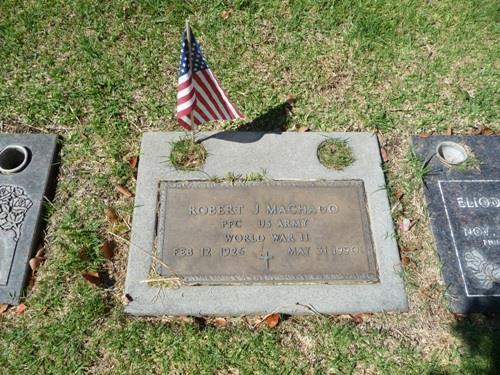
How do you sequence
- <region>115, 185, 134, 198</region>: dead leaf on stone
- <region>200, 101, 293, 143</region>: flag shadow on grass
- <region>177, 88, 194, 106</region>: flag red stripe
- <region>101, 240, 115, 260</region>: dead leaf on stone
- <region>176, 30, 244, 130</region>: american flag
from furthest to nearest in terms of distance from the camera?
<region>200, 101, 293, 143</region>: flag shadow on grass < <region>115, 185, 134, 198</region>: dead leaf on stone < <region>101, 240, 115, 260</region>: dead leaf on stone < <region>177, 88, 194, 106</region>: flag red stripe < <region>176, 30, 244, 130</region>: american flag

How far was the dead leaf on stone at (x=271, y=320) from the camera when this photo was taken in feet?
8.34

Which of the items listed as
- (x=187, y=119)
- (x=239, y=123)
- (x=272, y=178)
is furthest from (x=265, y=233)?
(x=239, y=123)

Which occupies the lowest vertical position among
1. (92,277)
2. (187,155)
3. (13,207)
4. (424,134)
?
(92,277)

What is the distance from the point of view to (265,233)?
2.70 metres

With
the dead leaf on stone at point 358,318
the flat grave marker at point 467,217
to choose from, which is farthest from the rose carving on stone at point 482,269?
the dead leaf on stone at point 358,318

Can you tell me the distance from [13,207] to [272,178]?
1.88 meters

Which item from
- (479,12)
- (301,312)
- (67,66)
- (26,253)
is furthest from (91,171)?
(479,12)

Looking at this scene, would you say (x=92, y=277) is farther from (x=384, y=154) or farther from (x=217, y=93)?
(x=384, y=154)

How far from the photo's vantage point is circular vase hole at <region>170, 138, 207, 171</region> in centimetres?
296

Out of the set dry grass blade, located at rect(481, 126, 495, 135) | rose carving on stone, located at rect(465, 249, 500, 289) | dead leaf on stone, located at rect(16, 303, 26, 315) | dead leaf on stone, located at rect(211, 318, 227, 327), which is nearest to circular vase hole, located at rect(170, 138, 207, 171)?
dead leaf on stone, located at rect(211, 318, 227, 327)

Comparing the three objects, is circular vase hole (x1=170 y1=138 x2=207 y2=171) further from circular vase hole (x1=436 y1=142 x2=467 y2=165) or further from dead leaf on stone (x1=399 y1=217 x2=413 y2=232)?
circular vase hole (x1=436 y1=142 x2=467 y2=165)

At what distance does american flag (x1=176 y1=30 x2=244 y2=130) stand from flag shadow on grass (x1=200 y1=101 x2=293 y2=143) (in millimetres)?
353

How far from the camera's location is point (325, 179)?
9.64 feet

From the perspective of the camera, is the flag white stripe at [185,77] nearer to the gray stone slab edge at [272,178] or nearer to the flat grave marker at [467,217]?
the gray stone slab edge at [272,178]
